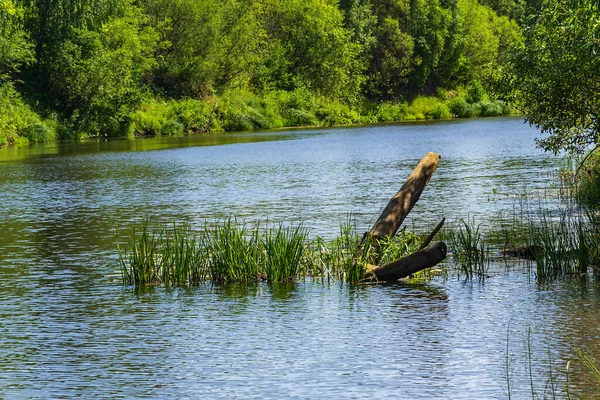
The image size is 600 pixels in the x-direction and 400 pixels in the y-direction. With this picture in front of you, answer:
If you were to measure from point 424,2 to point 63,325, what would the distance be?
343 ft

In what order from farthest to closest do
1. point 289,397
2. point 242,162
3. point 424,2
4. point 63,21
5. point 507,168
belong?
point 424,2 < point 63,21 < point 242,162 < point 507,168 < point 289,397

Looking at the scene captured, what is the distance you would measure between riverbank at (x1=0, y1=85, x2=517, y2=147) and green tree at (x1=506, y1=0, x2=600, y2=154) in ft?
152

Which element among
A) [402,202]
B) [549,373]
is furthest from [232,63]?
[549,373]

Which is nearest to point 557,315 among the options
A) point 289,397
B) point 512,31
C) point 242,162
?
point 289,397

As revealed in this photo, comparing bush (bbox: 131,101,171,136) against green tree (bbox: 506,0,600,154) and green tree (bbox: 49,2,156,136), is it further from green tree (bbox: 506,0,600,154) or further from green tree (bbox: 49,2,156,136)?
green tree (bbox: 506,0,600,154)

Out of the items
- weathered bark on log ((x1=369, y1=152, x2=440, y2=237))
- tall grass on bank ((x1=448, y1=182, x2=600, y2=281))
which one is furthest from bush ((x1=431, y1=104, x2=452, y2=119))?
weathered bark on log ((x1=369, y1=152, x2=440, y2=237))

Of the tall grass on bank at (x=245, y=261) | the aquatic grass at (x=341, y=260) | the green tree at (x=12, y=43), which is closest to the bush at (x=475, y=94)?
the green tree at (x=12, y=43)

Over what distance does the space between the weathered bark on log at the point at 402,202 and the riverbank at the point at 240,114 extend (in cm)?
5049

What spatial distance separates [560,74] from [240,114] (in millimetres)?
68612

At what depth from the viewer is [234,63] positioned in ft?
306

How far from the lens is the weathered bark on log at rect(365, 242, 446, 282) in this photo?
16.4 meters

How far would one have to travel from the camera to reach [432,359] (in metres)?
12.2

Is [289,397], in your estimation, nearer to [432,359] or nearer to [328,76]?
[432,359]

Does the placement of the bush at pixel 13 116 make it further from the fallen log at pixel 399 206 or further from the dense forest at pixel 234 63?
the fallen log at pixel 399 206
